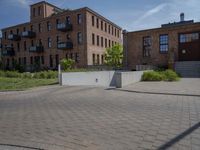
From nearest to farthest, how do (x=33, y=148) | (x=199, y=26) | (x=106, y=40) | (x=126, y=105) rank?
(x=33, y=148), (x=126, y=105), (x=199, y=26), (x=106, y=40)

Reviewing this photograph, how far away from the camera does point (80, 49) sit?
119 ft

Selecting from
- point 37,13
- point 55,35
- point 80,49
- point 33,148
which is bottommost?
point 33,148

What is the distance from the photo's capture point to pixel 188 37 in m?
24.6

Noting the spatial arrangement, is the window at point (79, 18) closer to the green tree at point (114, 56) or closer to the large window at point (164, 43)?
the green tree at point (114, 56)

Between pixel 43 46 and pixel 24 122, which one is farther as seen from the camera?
pixel 43 46

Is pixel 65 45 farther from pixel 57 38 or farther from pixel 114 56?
pixel 114 56

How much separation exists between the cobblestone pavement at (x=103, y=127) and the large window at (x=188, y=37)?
61.1ft

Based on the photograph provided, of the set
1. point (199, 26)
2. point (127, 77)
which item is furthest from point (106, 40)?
point (127, 77)

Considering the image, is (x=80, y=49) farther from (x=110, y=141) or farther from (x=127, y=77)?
(x=110, y=141)

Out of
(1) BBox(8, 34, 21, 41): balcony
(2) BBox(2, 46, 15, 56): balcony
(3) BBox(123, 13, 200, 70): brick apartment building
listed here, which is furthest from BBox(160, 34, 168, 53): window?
(2) BBox(2, 46, 15, 56): balcony

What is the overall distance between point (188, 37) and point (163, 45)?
2.89 meters

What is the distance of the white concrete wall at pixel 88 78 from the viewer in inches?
659

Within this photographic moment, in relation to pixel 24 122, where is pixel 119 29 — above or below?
above

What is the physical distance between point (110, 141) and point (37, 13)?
43900mm
